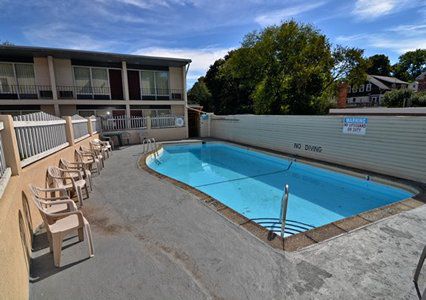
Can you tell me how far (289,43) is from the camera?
756 inches

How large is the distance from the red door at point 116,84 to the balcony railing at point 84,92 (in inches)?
14.0

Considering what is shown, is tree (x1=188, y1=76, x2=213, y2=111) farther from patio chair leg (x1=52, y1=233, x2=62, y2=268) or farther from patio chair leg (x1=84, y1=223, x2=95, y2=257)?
patio chair leg (x1=52, y1=233, x2=62, y2=268)

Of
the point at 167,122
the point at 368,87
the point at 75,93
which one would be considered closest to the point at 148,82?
the point at 167,122

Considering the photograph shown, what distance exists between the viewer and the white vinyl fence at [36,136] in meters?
3.55

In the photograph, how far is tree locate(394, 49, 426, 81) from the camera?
5609cm

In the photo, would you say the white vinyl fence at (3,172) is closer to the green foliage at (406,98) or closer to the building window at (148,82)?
the building window at (148,82)

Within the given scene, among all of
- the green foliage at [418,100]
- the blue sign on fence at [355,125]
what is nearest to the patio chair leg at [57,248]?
the blue sign on fence at [355,125]

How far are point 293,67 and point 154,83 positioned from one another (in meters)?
12.2

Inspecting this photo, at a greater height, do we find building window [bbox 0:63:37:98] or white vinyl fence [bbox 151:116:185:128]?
building window [bbox 0:63:37:98]

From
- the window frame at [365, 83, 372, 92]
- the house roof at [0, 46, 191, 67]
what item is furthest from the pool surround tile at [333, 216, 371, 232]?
the window frame at [365, 83, 372, 92]

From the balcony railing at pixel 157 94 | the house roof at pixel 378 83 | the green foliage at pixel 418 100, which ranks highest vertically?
the house roof at pixel 378 83

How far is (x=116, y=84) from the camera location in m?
16.7

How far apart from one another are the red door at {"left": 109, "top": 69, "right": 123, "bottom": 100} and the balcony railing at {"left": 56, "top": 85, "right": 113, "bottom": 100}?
1.17 ft

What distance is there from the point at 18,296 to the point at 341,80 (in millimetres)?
26090
